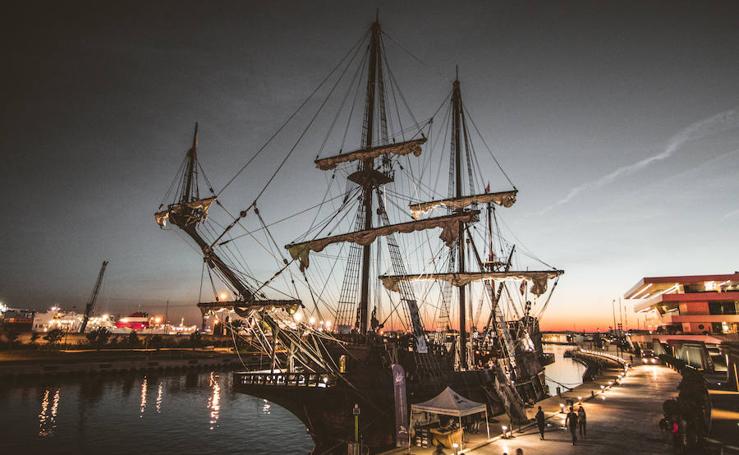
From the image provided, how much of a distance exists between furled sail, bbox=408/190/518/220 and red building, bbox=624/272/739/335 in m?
42.9

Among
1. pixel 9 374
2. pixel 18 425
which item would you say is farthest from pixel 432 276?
pixel 9 374

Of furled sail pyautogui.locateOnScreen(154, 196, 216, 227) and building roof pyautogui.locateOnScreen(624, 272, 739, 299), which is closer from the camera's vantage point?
furled sail pyautogui.locateOnScreen(154, 196, 216, 227)

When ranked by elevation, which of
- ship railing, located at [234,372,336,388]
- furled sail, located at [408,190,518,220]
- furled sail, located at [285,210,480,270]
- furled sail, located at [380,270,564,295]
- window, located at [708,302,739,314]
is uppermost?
furled sail, located at [408,190,518,220]

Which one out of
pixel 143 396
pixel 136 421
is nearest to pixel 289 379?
pixel 136 421

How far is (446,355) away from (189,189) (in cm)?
1763

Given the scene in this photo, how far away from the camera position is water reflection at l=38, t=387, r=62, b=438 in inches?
1028

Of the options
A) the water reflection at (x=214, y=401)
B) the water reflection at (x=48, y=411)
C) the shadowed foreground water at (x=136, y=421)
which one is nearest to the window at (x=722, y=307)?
the shadowed foreground water at (x=136, y=421)

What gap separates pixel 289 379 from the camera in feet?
59.9

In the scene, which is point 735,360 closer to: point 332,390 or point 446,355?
point 446,355

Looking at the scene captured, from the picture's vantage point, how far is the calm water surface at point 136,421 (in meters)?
24.1

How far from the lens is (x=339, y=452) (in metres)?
17.6

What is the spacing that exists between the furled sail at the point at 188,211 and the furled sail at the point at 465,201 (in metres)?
20.1

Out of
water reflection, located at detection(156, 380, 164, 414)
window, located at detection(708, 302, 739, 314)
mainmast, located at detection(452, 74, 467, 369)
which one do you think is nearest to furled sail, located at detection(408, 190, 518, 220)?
mainmast, located at detection(452, 74, 467, 369)

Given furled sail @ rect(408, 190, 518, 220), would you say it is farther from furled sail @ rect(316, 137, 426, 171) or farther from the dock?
the dock
